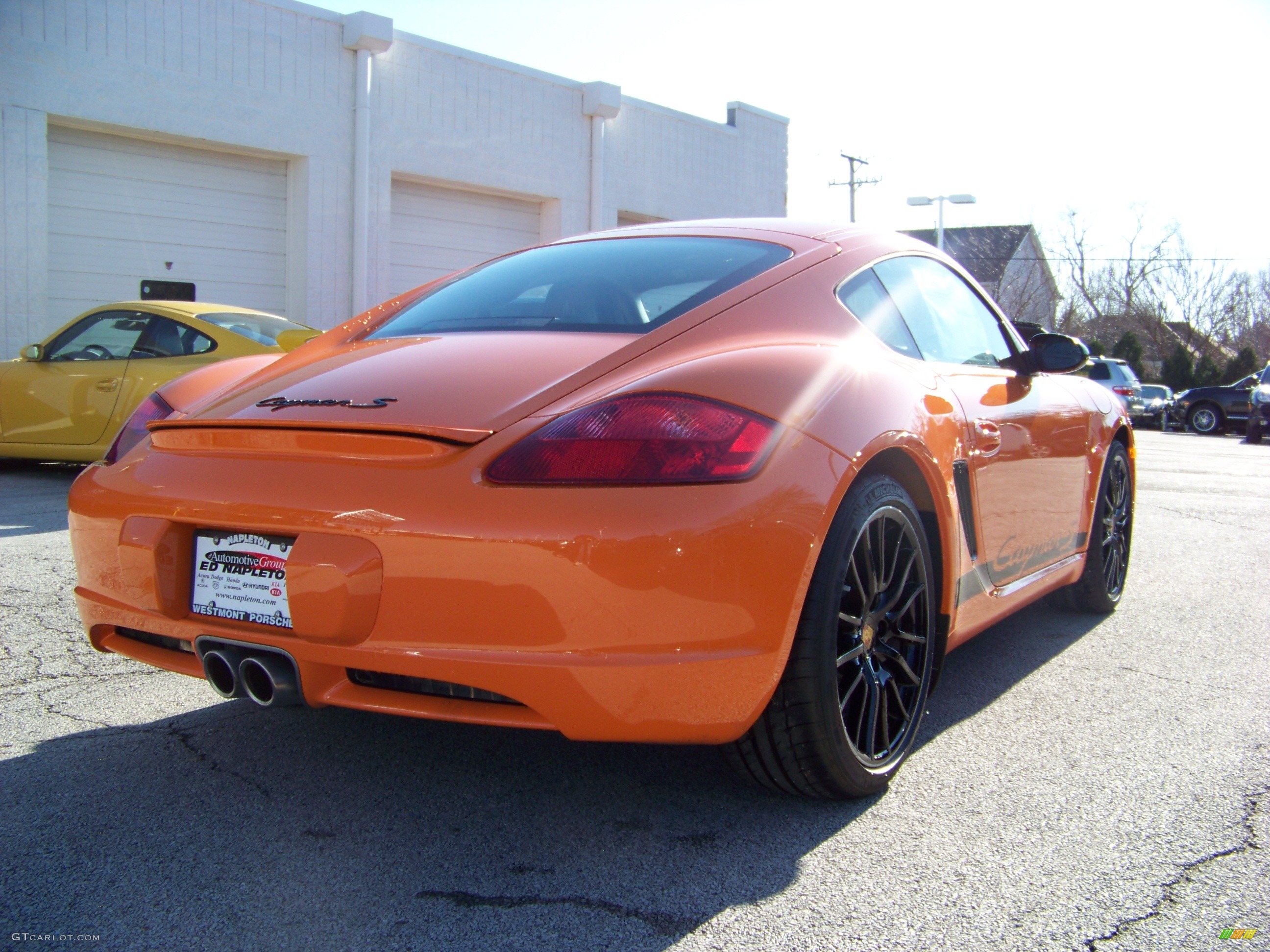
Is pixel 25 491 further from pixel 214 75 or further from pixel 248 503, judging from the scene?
pixel 214 75

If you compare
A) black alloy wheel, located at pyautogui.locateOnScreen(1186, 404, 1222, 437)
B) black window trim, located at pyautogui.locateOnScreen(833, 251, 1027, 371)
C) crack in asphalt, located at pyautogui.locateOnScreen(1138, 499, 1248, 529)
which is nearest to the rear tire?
black window trim, located at pyautogui.locateOnScreen(833, 251, 1027, 371)

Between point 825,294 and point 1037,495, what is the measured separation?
1251 mm

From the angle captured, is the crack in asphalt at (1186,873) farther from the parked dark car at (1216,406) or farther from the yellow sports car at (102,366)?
the parked dark car at (1216,406)

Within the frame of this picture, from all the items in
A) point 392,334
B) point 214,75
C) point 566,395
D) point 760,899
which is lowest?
point 760,899

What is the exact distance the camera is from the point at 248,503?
2.19 meters

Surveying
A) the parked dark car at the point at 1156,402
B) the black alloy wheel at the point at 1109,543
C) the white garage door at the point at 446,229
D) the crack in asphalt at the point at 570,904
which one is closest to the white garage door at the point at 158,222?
the white garage door at the point at 446,229

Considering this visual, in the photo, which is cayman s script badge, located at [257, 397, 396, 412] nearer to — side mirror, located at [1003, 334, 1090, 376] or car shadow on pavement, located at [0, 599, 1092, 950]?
Result: car shadow on pavement, located at [0, 599, 1092, 950]

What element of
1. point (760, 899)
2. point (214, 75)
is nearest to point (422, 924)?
point (760, 899)

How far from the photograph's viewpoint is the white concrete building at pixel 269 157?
11.7 m

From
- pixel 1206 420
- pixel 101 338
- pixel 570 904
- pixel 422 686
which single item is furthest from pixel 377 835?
pixel 1206 420

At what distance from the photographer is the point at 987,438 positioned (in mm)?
3133

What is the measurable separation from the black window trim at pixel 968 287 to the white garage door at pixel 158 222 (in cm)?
1119

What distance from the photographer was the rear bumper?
6.55 feet

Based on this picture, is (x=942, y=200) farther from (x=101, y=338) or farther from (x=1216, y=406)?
(x=101, y=338)
